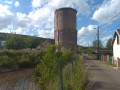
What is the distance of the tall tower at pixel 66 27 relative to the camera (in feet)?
102

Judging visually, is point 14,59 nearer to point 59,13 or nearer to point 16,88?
point 16,88

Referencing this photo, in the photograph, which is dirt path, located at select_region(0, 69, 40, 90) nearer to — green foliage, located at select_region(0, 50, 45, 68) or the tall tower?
green foliage, located at select_region(0, 50, 45, 68)

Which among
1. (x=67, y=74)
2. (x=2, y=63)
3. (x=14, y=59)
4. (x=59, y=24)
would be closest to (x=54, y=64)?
(x=67, y=74)

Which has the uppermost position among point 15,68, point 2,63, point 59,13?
point 59,13

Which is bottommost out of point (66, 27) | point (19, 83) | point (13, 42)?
point (19, 83)

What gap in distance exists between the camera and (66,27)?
31219mm

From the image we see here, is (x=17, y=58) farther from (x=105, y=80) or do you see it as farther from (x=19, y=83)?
(x=105, y=80)

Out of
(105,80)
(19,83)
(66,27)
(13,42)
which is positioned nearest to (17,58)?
(13,42)

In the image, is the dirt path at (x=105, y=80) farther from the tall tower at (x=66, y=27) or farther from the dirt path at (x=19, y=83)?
the tall tower at (x=66, y=27)

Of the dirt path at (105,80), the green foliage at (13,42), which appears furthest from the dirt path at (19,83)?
the green foliage at (13,42)

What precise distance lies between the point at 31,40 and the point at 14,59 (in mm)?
29638

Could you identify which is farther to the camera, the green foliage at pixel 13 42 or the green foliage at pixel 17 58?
the green foliage at pixel 13 42

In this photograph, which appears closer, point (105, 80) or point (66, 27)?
point (105, 80)

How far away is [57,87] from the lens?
Result: 4.18 metres
